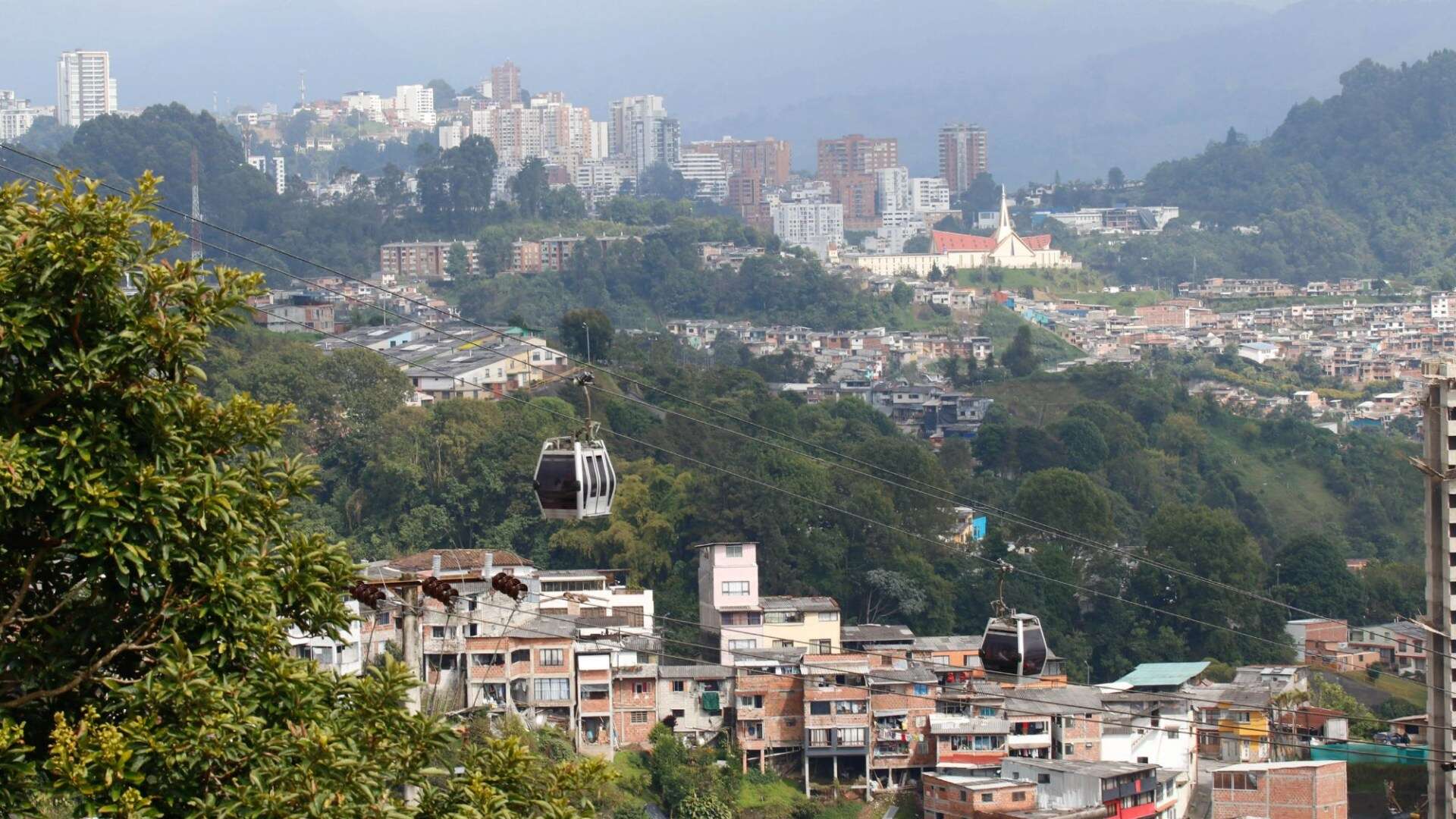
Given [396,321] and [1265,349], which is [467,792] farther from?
[1265,349]

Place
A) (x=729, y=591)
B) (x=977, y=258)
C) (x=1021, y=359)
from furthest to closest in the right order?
(x=977, y=258), (x=1021, y=359), (x=729, y=591)

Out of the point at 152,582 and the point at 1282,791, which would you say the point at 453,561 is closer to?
the point at 1282,791

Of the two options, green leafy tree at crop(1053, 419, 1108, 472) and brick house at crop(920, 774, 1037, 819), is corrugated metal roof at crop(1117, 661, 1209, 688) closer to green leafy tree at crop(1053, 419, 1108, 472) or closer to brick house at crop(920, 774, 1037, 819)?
brick house at crop(920, 774, 1037, 819)

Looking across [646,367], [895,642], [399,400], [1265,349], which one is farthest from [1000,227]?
[895,642]

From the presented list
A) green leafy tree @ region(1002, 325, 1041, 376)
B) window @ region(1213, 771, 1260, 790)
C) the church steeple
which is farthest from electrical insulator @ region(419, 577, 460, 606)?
Answer: the church steeple

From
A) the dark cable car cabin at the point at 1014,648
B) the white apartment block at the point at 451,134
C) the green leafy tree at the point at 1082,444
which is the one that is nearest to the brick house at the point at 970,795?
the dark cable car cabin at the point at 1014,648

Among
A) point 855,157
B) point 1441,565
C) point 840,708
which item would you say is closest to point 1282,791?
point 1441,565

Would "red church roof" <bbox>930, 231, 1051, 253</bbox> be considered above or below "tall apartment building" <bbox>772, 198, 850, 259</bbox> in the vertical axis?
below
